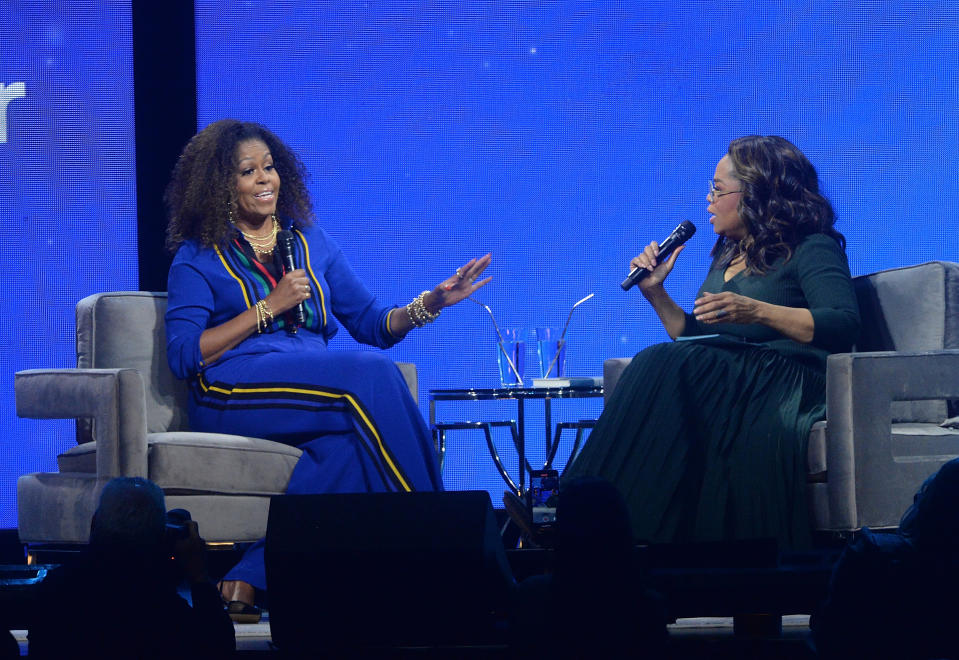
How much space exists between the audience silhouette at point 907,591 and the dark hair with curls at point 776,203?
1.50 metres

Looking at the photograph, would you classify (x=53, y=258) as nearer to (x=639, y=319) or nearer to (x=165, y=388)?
(x=165, y=388)

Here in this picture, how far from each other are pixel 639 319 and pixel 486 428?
759 mm

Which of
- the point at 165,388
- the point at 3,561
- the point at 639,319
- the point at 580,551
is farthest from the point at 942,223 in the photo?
the point at 3,561

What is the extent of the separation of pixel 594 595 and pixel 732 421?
4.39ft

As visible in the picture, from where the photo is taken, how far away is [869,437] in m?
2.44

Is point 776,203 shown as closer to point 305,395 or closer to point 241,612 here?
point 305,395

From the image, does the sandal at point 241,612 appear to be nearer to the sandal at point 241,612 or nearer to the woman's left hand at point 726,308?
the sandal at point 241,612

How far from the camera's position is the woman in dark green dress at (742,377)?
248cm

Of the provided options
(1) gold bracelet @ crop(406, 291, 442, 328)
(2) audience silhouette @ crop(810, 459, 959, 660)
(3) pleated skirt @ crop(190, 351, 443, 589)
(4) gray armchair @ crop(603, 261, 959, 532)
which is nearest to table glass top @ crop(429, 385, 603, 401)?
(1) gold bracelet @ crop(406, 291, 442, 328)

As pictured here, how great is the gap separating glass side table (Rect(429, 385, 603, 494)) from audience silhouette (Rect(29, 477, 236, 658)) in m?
1.90

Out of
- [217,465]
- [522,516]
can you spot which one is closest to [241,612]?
[217,465]

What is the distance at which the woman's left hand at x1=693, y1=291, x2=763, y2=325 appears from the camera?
251cm

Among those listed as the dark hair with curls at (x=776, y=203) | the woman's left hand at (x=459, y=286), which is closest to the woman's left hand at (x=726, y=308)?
the dark hair with curls at (x=776, y=203)

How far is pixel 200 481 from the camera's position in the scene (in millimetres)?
2615
